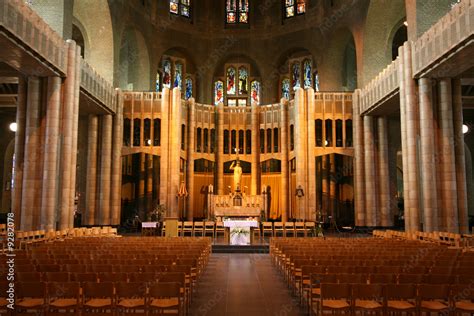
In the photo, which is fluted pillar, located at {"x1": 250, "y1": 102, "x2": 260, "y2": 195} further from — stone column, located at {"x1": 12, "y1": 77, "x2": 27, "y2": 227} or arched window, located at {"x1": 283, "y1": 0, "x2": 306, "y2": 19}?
stone column, located at {"x1": 12, "y1": 77, "x2": 27, "y2": 227}

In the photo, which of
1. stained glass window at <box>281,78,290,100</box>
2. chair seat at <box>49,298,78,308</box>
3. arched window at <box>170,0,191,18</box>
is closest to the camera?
chair seat at <box>49,298,78,308</box>

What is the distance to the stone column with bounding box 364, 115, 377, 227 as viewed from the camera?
29219 mm

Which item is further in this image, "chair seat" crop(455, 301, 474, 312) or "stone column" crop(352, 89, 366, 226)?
"stone column" crop(352, 89, 366, 226)

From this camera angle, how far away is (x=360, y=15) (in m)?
30.5

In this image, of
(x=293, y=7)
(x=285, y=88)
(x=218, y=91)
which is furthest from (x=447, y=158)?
(x=218, y=91)

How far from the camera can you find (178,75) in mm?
41469

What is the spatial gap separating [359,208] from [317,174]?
23.7ft

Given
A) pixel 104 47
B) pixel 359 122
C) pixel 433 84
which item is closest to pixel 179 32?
pixel 104 47

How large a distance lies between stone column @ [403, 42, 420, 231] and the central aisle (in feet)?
31.5

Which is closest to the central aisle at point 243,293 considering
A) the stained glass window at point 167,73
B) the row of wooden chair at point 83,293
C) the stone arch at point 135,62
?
the row of wooden chair at point 83,293

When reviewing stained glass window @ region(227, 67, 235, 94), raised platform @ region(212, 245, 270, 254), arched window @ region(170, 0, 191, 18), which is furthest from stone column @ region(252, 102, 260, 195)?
raised platform @ region(212, 245, 270, 254)

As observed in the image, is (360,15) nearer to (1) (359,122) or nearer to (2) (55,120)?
(1) (359,122)

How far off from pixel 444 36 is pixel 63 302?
1732 cm

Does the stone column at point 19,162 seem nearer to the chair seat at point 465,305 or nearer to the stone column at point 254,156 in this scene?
the stone column at point 254,156
